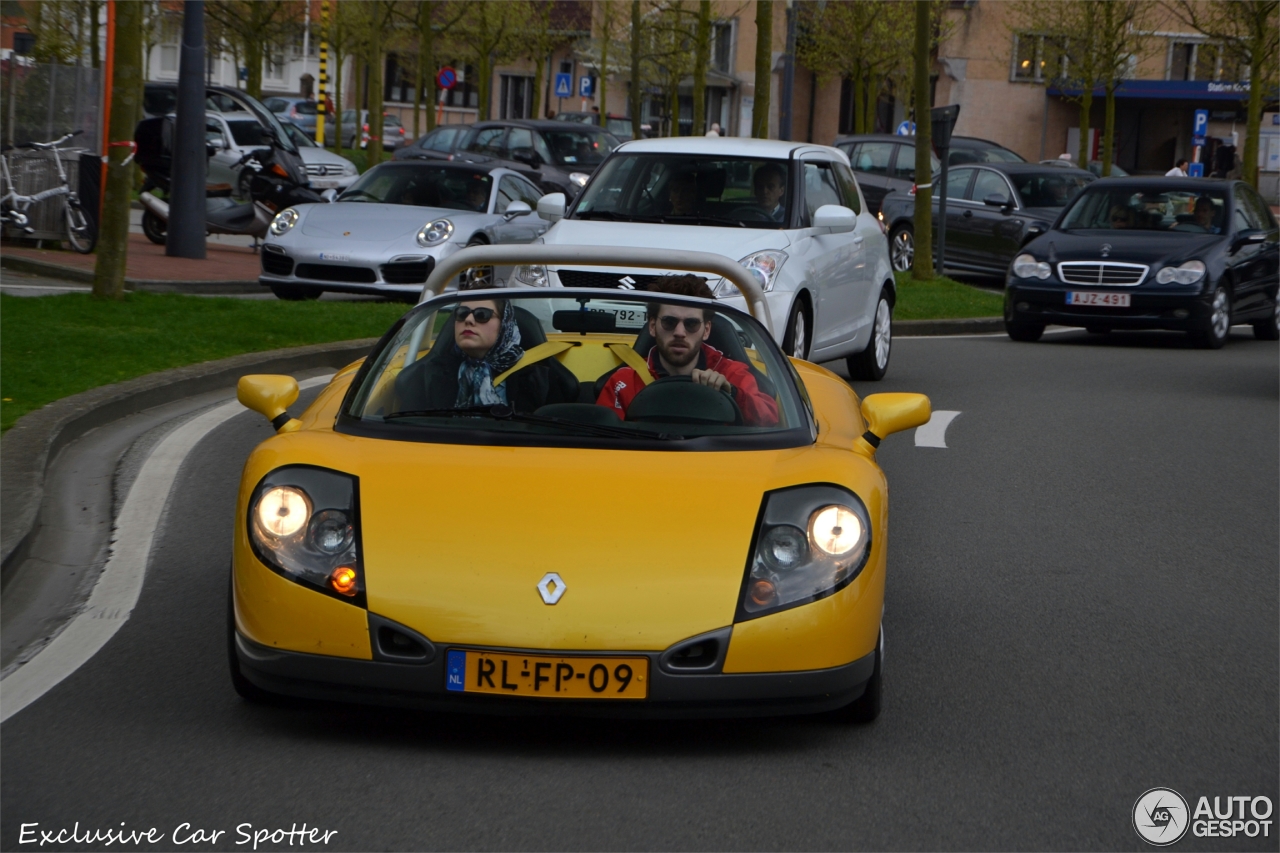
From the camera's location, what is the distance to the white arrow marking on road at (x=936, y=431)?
409 inches

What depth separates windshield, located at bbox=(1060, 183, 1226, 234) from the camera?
18.3 metres

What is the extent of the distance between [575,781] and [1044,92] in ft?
223

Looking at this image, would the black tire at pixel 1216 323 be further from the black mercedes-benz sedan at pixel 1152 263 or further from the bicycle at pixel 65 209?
the bicycle at pixel 65 209

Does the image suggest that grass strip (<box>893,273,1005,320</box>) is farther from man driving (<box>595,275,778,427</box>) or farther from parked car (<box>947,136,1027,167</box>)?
man driving (<box>595,275,778,427</box>)

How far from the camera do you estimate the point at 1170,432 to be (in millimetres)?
11328

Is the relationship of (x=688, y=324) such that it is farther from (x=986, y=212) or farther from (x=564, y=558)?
(x=986, y=212)

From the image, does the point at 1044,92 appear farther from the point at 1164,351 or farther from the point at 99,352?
the point at 99,352

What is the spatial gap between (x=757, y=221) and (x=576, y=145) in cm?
1894

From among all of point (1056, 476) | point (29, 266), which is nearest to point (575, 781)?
point (1056, 476)

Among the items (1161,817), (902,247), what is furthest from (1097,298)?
(1161,817)

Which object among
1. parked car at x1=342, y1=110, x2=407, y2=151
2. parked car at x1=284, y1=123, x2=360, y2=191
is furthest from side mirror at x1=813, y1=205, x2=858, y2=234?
parked car at x1=342, y1=110, x2=407, y2=151

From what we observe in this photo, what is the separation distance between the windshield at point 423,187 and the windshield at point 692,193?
209 inches

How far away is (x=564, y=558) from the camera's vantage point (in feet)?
14.3

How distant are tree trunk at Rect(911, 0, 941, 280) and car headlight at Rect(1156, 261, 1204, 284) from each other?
5.30 metres
